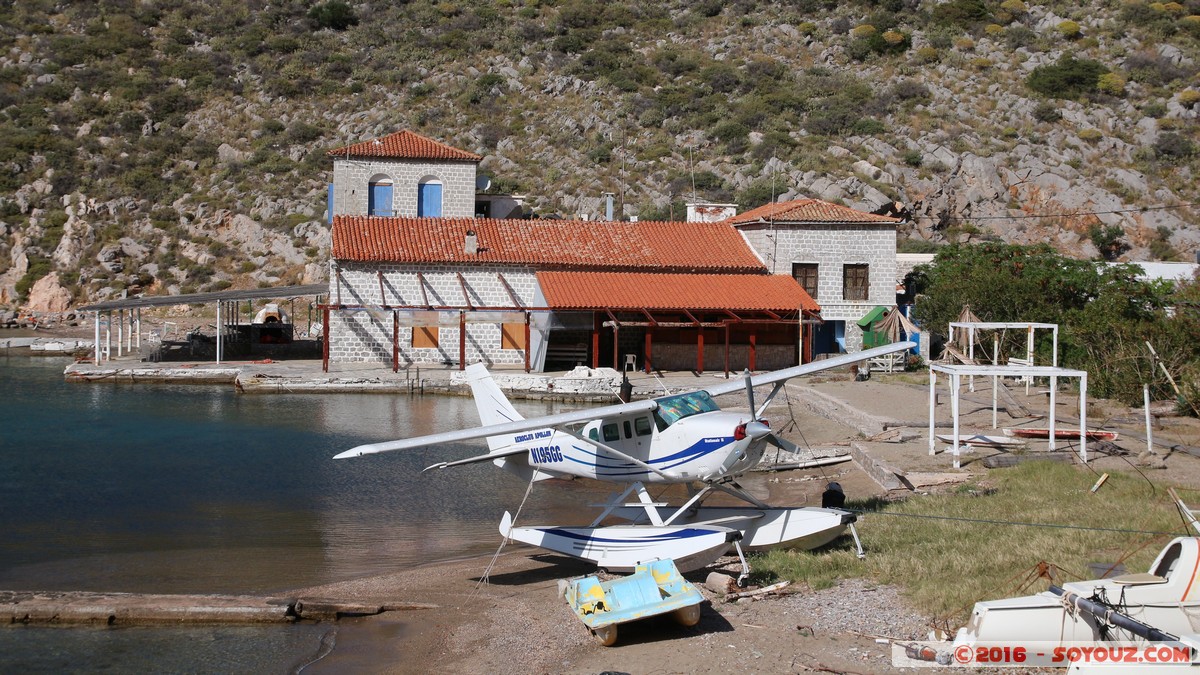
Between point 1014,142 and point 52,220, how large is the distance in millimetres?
52791

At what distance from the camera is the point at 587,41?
71625 millimetres

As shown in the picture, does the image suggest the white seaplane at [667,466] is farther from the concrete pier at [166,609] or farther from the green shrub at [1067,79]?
the green shrub at [1067,79]

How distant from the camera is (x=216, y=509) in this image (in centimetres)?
1689

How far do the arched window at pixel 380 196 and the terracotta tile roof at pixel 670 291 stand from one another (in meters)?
8.67

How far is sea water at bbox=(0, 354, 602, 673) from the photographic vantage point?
10922 mm

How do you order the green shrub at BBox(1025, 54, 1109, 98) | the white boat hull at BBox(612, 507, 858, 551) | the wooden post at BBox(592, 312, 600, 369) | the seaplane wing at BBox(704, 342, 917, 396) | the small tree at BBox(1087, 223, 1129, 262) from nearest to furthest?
the white boat hull at BBox(612, 507, 858, 551) → the seaplane wing at BBox(704, 342, 917, 396) → the wooden post at BBox(592, 312, 600, 369) → the small tree at BBox(1087, 223, 1129, 262) → the green shrub at BBox(1025, 54, 1109, 98)

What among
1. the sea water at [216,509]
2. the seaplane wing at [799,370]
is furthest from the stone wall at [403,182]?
the seaplane wing at [799,370]

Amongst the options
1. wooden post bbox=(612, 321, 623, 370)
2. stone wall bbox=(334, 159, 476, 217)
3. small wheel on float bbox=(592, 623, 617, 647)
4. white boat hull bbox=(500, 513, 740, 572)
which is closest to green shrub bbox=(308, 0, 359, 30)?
stone wall bbox=(334, 159, 476, 217)

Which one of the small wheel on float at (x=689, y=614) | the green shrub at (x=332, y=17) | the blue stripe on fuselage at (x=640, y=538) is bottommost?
the small wheel on float at (x=689, y=614)

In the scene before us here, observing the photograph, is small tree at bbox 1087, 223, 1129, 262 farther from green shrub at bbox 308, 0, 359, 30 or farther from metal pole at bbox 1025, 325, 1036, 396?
green shrub at bbox 308, 0, 359, 30

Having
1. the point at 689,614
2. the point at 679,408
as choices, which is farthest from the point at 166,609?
the point at 679,408

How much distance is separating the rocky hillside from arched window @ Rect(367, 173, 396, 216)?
31.1 ft

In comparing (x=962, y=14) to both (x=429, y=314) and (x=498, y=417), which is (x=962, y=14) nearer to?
(x=429, y=314)

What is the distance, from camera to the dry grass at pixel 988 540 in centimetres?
1040
